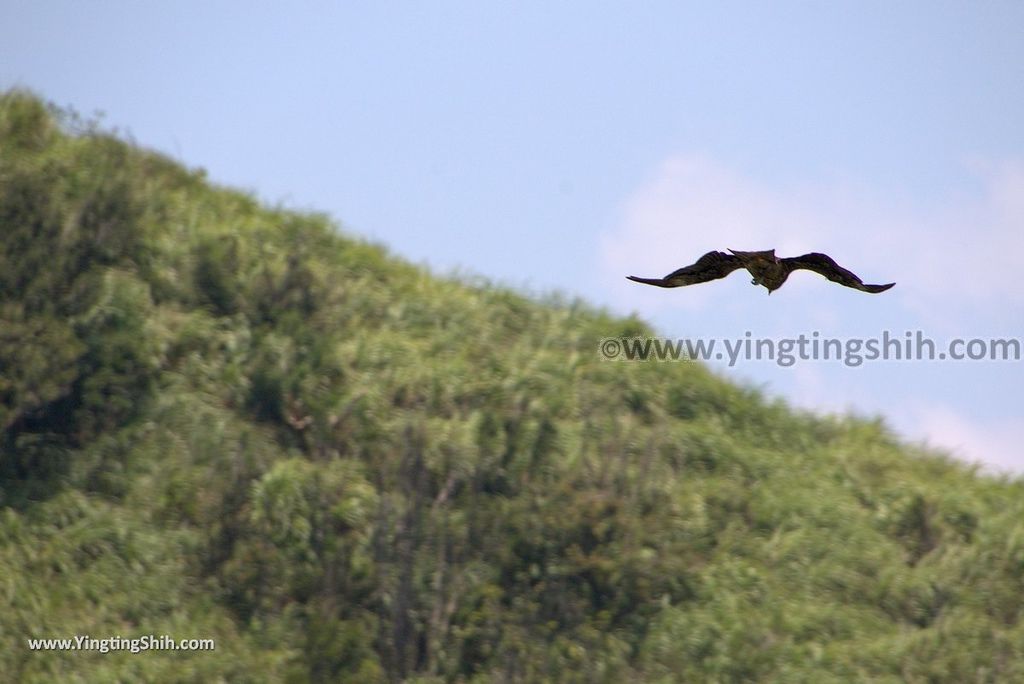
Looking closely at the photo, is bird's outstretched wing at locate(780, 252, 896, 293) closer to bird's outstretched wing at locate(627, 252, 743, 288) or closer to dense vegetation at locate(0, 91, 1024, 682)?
bird's outstretched wing at locate(627, 252, 743, 288)

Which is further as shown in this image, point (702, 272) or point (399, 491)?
point (399, 491)

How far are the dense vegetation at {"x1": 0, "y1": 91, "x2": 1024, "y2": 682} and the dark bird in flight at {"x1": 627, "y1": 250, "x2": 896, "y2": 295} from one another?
8.64 meters

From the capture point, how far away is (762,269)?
6273mm

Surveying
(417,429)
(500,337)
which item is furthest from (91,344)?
(500,337)

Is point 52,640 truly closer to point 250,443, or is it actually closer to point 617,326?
point 250,443

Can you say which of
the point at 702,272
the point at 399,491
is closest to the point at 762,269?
the point at 702,272

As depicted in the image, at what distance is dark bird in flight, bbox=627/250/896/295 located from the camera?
6.21 meters

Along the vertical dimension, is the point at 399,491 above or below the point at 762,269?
below

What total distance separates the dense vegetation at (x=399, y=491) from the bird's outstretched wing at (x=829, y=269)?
342 inches

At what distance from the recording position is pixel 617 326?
18.5m

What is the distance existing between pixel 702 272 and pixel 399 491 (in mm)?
9487

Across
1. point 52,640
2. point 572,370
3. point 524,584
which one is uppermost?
point 572,370

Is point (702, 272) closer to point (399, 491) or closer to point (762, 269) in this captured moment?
point (762, 269)

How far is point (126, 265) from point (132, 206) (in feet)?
3.18
